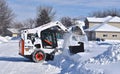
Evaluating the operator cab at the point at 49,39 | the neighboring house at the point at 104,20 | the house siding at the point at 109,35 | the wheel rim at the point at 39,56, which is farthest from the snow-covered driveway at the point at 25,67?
the neighboring house at the point at 104,20

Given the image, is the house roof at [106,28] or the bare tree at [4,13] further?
the bare tree at [4,13]

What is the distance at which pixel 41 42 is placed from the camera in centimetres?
2361

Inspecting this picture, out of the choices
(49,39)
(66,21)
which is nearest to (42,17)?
(66,21)

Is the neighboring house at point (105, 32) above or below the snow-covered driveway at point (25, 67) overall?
above

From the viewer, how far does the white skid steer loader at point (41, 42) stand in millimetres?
23266

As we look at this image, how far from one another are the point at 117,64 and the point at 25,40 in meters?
11.0

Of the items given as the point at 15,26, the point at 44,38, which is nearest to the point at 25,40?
the point at 44,38

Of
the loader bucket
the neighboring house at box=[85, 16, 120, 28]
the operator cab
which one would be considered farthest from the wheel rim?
the neighboring house at box=[85, 16, 120, 28]

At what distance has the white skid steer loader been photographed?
23266mm

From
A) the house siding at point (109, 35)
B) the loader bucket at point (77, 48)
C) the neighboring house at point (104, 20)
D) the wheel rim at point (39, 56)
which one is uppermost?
the neighboring house at point (104, 20)

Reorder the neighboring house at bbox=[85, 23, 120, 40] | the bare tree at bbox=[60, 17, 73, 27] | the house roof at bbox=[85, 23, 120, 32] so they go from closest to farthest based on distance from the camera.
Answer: the neighboring house at bbox=[85, 23, 120, 40] → the house roof at bbox=[85, 23, 120, 32] → the bare tree at bbox=[60, 17, 73, 27]

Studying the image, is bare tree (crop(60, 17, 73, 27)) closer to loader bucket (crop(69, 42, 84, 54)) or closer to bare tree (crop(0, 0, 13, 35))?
bare tree (crop(0, 0, 13, 35))

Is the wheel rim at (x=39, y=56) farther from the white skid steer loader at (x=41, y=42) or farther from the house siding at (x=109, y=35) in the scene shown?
the house siding at (x=109, y=35)

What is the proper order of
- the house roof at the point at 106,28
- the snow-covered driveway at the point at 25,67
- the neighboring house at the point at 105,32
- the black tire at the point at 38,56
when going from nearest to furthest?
1. the snow-covered driveway at the point at 25,67
2. the black tire at the point at 38,56
3. the neighboring house at the point at 105,32
4. the house roof at the point at 106,28
